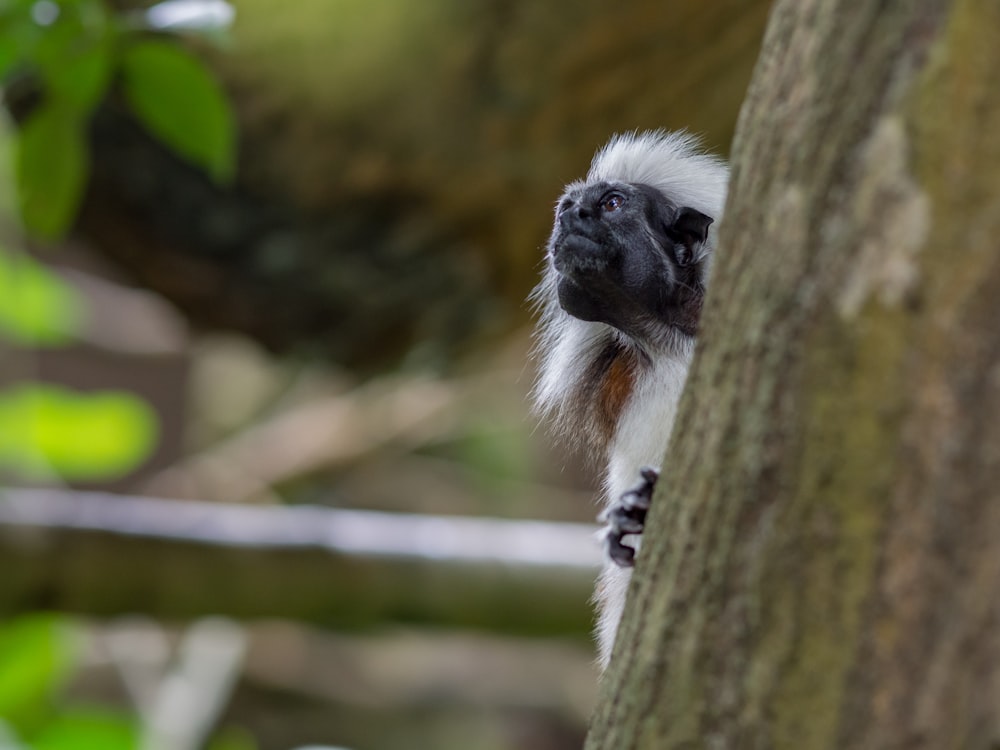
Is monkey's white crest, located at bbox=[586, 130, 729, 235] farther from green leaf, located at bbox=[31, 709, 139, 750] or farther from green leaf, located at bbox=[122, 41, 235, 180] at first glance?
green leaf, located at bbox=[31, 709, 139, 750]

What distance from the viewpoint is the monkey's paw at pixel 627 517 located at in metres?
1.65

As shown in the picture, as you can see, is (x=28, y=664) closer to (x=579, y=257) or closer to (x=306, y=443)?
(x=306, y=443)

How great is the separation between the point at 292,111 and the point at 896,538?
260cm

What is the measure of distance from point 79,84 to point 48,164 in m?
0.19

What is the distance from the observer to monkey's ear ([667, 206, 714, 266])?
1998 millimetres

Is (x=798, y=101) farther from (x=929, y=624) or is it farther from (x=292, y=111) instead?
(x=292, y=111)

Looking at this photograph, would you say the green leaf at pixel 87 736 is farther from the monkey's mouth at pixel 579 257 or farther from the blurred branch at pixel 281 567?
the monkey's mouth at pixel 579 257

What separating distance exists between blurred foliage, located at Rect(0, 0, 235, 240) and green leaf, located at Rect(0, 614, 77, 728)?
204cm

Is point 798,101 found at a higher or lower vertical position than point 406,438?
higher

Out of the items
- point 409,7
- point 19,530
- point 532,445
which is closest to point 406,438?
point 532,445

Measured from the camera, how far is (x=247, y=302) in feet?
11.7

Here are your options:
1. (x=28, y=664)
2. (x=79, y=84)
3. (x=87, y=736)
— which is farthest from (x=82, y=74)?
(x=87, y=736)

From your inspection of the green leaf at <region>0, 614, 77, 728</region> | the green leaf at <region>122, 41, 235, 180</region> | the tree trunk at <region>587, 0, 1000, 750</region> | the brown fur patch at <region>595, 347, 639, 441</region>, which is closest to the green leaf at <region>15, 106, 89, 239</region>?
the green leaf at <region>122, 41, 235, 180</region>

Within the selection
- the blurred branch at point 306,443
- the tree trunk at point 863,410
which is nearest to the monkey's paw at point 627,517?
the tree trunk at point 863,410
